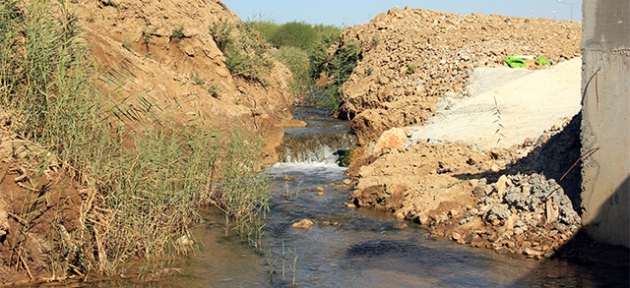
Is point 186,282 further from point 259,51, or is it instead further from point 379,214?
point 259,51

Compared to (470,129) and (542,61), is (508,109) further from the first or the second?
(542,61)

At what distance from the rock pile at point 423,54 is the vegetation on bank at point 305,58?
2.15 feet

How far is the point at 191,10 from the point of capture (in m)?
18.0

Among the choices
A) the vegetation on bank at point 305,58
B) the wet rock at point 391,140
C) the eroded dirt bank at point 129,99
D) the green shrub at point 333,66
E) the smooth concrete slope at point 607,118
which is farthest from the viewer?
the green shrub at point 333,66

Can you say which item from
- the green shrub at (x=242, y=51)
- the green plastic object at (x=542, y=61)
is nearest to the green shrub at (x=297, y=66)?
the green shrub at (x=242, y=51)

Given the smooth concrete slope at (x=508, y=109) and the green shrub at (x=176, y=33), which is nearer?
the smooth concrete slope at (x=508, y=109)

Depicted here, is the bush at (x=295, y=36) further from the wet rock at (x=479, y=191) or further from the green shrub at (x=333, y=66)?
the wet rock at (x=479, y=191)

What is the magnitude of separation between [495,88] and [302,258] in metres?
8.94

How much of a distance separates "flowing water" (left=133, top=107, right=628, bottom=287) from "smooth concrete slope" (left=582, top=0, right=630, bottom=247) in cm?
61

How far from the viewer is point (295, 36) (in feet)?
102

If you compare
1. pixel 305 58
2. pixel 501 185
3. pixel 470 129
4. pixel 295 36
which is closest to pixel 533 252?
pixel 501 185

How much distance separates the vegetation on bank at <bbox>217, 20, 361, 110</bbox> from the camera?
18328mm

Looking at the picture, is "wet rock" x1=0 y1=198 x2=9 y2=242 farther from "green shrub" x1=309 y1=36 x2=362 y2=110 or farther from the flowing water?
"green shrub" x1=309 y1=36 x2=362 y2=110

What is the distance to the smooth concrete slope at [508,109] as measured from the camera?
40.0 feet
